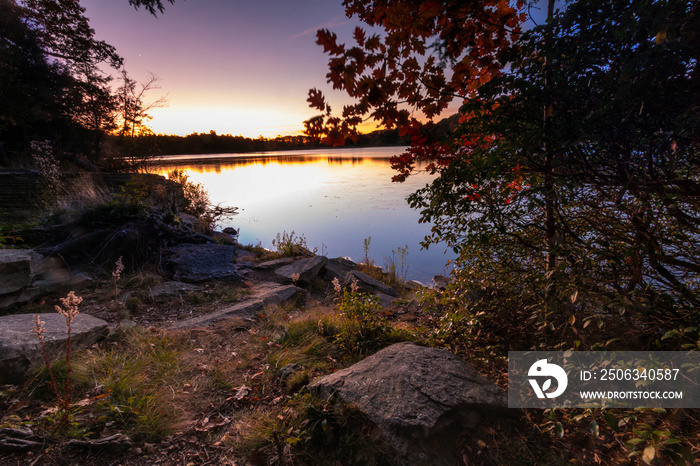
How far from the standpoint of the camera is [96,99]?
15953 millimetres

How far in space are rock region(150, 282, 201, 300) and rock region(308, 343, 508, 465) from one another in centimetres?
380

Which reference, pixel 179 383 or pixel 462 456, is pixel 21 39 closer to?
pixel 179 383

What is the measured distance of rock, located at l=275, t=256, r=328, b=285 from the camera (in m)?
6.11

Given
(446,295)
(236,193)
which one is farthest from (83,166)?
(446,295)

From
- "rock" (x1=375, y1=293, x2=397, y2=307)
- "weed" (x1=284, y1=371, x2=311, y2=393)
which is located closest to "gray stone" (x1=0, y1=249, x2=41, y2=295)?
"weed" (x1=284, y1=371, x2=311, y2=393)

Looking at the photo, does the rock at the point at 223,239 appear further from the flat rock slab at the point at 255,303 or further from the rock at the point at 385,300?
the rock at the point at 385,300

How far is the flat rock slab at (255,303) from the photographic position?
13.5ft

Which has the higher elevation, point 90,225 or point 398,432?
point 90,225

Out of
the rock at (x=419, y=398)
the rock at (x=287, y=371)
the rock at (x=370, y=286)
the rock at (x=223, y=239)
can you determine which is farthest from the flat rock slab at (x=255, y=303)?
the rock at (x=223, y=239)

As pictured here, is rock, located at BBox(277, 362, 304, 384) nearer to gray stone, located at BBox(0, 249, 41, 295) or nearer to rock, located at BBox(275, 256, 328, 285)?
rock, located at BBox(275, 256, 328, 285)

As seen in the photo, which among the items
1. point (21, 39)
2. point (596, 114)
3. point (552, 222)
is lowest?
point (552, 222)

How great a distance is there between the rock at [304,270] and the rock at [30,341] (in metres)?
3.25

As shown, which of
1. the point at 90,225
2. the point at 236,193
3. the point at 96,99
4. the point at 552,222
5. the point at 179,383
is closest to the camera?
the point at 552,222

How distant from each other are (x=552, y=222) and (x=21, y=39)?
21.8 metres
